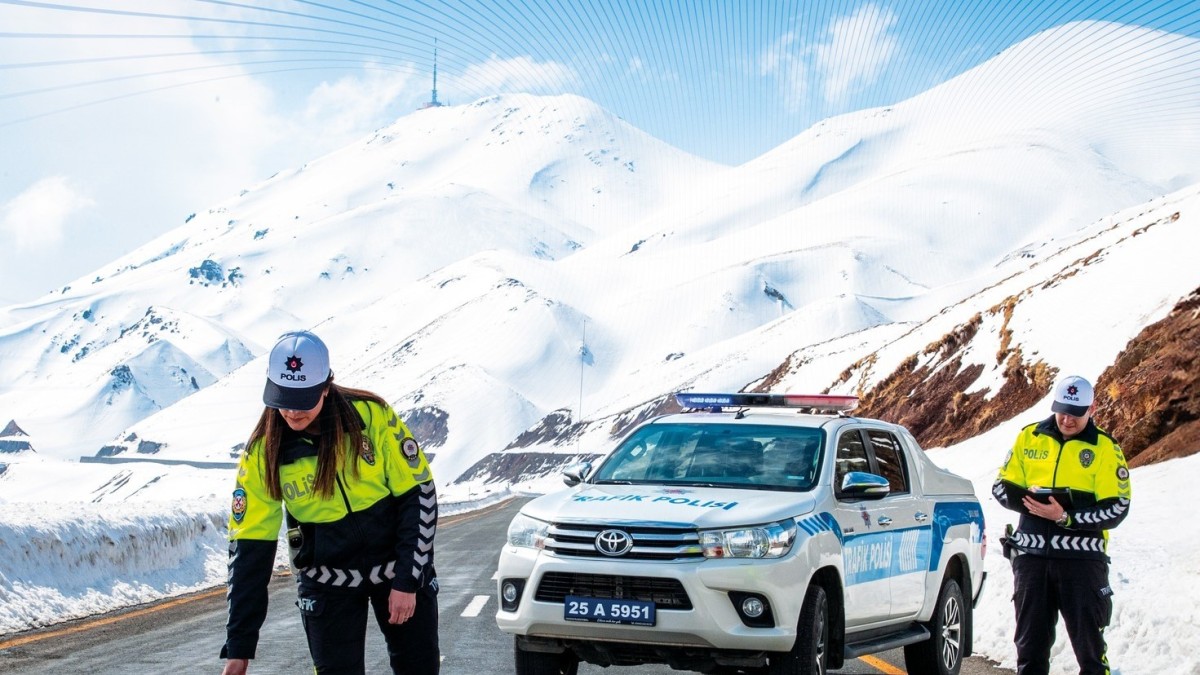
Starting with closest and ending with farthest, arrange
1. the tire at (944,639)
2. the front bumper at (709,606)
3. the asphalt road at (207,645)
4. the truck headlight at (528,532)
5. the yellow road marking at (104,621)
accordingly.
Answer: the front bumper at (709,606)
the truck headlight at (528,532)
the asphalt road at (207,645)
the tire at (944,639)
the yellow road marking at (104,621)

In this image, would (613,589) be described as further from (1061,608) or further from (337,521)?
(1061,608)

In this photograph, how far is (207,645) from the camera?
1016 cm

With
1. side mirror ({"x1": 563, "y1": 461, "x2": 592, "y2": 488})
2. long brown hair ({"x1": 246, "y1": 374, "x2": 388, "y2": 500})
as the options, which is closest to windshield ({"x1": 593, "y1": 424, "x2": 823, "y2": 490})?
side mirror ({"x1": 563, "y1": 461, "x2": 592, "y2": 488})

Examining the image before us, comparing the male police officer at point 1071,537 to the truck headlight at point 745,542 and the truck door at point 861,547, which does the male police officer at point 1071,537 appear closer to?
the truck door at point 861,547

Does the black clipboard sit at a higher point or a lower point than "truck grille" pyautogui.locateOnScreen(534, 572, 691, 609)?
higher

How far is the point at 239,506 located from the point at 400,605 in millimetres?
765

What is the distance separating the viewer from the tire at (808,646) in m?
7.18


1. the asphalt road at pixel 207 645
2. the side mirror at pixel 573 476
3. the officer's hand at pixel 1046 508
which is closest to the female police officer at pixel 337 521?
the side mirror at pixel 573 476

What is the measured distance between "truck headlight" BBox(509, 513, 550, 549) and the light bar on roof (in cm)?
201

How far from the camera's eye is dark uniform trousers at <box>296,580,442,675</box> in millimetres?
5133

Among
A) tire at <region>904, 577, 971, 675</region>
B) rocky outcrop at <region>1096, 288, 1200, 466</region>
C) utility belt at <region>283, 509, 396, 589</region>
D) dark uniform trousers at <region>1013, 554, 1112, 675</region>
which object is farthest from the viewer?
rocky outcrop at <region>1096, 288, 1200, 466</region>

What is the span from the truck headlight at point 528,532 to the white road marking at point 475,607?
4.78 meters

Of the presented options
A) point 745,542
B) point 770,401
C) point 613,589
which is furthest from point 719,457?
point 613,589

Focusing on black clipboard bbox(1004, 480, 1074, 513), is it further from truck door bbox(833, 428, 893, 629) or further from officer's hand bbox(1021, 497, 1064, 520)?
truck door bbox(833, 428, 893, 629)
